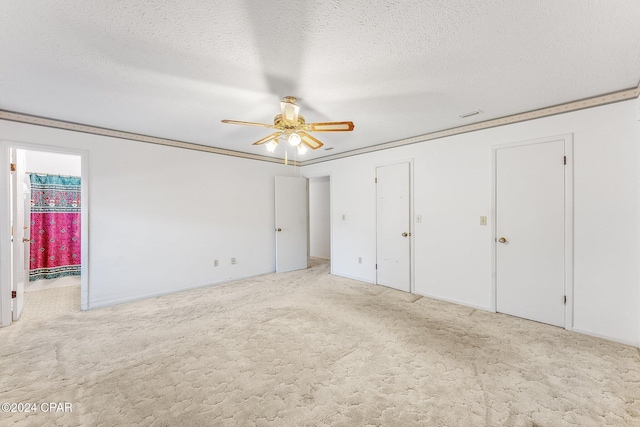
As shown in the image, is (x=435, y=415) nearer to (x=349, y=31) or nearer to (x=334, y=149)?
(x=349, y=31)

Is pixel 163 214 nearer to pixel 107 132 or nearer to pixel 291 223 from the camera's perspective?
pixel 107 132

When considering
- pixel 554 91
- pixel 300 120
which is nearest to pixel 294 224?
pixel 300 120

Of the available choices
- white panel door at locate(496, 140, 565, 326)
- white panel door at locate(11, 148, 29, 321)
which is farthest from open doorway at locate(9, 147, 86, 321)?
white panel door at locate(496, 140, 565, 326)

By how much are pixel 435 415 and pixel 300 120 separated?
250cm

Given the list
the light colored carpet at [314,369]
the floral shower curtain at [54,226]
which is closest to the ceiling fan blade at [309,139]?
the light colored carpet at [314,369]

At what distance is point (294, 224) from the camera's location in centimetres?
561

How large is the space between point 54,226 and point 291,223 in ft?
13.5

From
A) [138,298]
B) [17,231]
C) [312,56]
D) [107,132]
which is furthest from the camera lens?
[138,298]

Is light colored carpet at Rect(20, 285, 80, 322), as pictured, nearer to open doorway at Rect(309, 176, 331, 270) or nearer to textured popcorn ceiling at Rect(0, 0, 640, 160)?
textured popcorn ceiling at Rect(0, 0, 640, 160)

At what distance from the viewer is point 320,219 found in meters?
7.21

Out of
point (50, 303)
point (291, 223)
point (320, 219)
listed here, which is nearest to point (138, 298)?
point (50, 303)

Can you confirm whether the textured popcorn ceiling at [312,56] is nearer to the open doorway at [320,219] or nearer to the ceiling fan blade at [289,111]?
the ceiling fan blade at [289,111]

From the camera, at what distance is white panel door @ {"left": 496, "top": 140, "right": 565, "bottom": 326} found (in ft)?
9.34

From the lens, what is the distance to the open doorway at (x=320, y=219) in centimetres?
707
